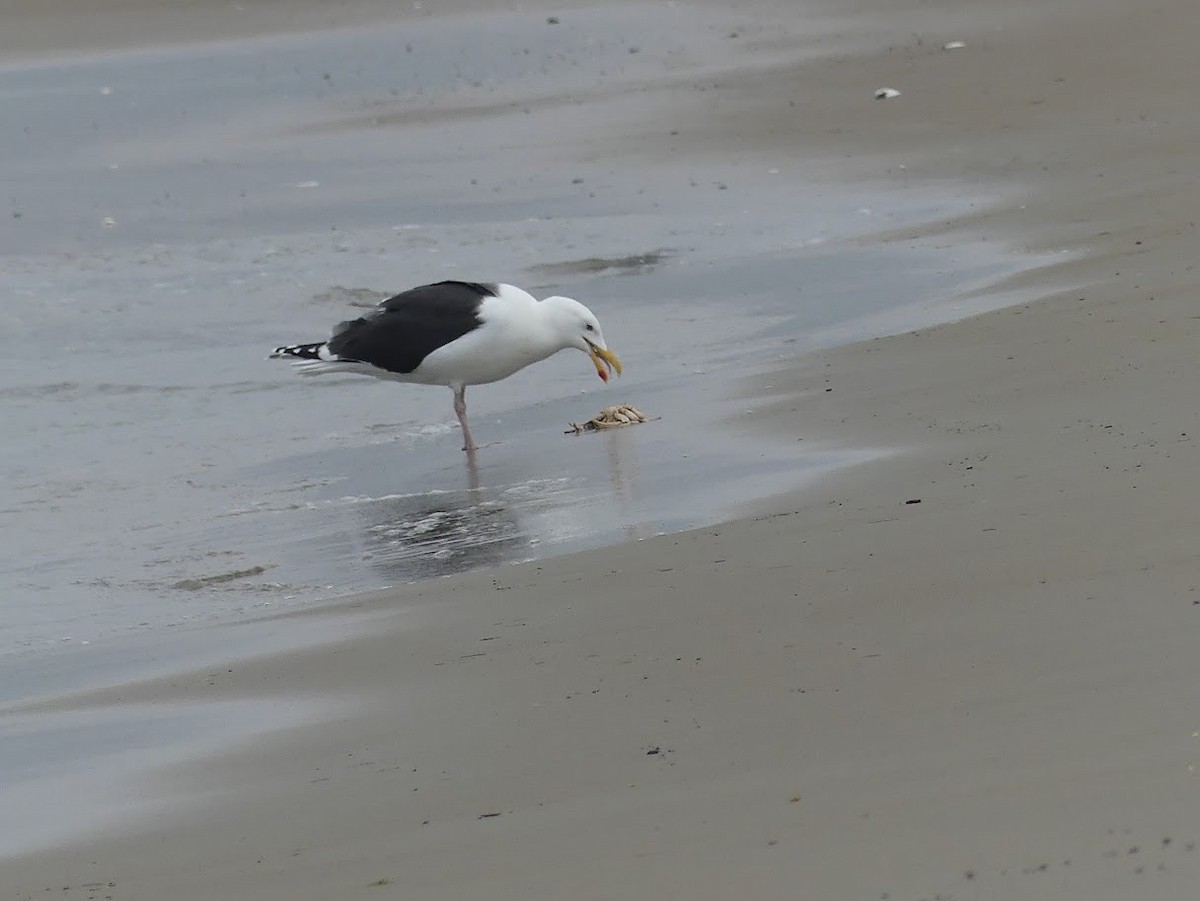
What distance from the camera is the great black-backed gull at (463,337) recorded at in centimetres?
980

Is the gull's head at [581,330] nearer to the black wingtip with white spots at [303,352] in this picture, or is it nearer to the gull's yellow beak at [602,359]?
the gull's yellow beak at [602,359]

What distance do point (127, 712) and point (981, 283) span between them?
6.45m

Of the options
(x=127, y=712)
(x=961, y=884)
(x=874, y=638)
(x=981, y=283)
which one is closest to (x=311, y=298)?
(x=981, y=283)

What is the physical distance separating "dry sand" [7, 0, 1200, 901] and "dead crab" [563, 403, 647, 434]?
1305mm

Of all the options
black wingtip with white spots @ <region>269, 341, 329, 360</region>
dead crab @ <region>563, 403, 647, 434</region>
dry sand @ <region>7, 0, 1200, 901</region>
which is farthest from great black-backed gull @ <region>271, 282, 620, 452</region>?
dry sand @ <region>7, 0, 1200, 901</region>

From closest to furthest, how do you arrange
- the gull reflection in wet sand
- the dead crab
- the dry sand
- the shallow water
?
the dry sand, the gull reflection in wet sand, the shallow water, the dead crab

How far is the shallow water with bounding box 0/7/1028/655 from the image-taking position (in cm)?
763

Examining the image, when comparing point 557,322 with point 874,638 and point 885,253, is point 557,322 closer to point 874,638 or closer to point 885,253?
point 885,253

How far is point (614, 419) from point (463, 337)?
111 centimetres

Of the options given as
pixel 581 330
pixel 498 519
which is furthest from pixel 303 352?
pixel 498 519

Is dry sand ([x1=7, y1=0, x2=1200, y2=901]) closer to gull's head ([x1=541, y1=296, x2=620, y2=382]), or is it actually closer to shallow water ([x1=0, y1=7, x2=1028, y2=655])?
shallow water ([x1=0, y1=7, x2=1028, y2=655])

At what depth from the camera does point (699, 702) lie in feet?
14.6

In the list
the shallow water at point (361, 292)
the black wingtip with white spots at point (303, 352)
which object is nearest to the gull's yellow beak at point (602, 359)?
the shallow water at point (361, 292)

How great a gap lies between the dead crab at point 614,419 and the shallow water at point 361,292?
0.33 feet
